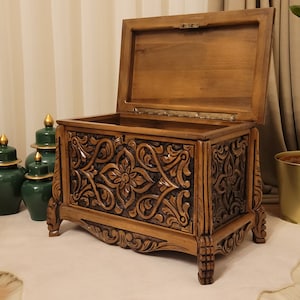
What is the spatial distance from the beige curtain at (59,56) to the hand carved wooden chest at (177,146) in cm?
31

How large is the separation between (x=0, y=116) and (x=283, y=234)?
964 millimetres

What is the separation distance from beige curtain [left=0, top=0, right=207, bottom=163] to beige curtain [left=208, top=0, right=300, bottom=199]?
26 centimetres

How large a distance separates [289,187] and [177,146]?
454 mm

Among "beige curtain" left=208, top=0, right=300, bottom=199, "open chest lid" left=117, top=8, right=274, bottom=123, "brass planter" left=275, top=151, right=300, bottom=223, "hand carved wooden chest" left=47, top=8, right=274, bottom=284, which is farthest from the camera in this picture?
"beige curtain" left=208, top=0, right=300, bottom=199

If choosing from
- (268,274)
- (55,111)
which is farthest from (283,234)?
(55,111)

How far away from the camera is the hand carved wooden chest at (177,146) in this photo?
0.99 metres

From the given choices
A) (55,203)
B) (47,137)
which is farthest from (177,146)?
(47,137)

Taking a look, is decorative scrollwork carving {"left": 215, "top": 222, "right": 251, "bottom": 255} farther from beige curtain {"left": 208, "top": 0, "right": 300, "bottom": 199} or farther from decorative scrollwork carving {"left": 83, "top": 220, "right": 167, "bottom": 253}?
beige curtain {"left": 208, "top": 0, "right": 300, "bottom": 199}

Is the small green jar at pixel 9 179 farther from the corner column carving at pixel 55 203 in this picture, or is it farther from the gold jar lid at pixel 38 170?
the corner column carving at pixel 55 203

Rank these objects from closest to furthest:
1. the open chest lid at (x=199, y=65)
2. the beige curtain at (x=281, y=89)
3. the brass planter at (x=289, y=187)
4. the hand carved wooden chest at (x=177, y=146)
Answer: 1. the hand carved wooden chest at (x=177, y=146)
2. the open chest lid at (x=199, y=65)
3. the brass planter at (x=289, y=187)
4. the beige curtain at (x=281, y=89)

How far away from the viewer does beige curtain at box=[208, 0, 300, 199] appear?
1460mm

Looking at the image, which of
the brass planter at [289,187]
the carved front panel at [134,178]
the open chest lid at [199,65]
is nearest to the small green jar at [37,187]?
the carved front panel at [134,178]

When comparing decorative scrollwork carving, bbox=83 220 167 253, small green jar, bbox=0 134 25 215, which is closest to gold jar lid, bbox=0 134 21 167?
small green jar, bbox=0 134 25 215

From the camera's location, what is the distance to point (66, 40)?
1.58 metres
